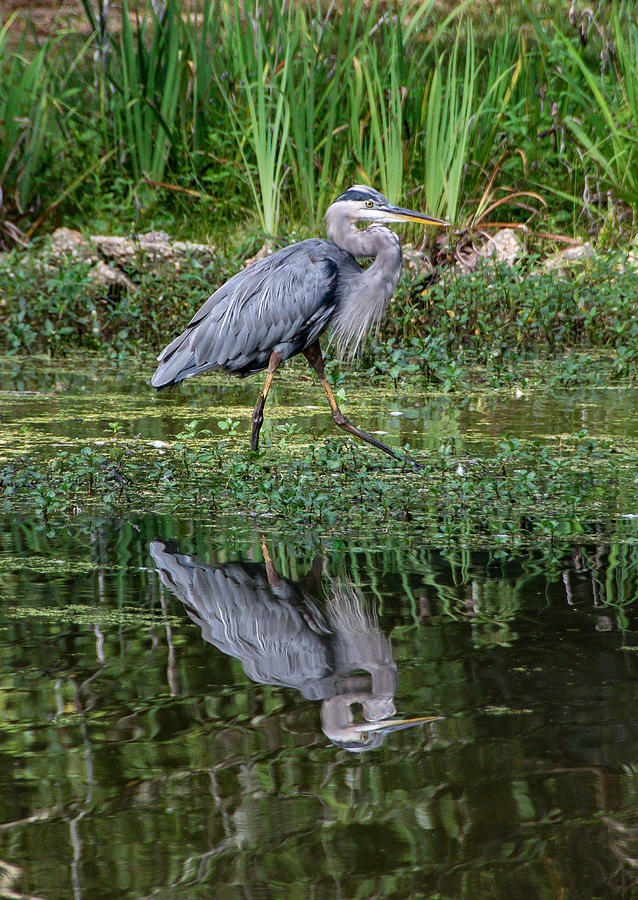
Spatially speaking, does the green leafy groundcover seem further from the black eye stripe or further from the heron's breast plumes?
the black eye stripe

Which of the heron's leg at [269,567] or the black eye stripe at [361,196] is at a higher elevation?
the black eye stripe at [361,196]

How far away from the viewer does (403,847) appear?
1.91 metres

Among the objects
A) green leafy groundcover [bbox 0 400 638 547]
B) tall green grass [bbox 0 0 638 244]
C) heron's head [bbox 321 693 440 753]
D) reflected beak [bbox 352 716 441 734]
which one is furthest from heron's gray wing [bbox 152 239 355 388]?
tall green grass [bbox 0 0 638 244]

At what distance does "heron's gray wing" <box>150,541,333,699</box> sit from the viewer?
2.71 metres

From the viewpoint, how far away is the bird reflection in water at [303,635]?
2469mm

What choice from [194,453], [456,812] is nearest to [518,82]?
[194,453]

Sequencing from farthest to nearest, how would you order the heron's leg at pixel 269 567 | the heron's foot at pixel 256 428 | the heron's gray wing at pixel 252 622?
the heron's foot at pixel 256 428, the heron's leg at pixel 269 567, the heron's gray wing at pixel 252 622

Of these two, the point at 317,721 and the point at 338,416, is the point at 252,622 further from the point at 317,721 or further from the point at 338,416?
the point at 338,416

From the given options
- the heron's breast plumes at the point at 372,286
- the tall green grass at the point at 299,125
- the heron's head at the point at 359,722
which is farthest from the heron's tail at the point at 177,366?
the tall green grass at the point at 299,125

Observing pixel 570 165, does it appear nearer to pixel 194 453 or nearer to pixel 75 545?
pixel 194 453

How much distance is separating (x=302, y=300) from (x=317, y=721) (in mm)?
2861

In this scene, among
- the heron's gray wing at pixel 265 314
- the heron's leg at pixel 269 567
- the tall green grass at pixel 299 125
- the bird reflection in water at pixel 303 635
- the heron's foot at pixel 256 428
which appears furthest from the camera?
the tall green grass at pixel 299 125

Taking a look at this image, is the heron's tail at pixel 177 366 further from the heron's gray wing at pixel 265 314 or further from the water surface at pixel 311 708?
the water surface at pixel 311 708

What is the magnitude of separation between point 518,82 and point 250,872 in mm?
8992
